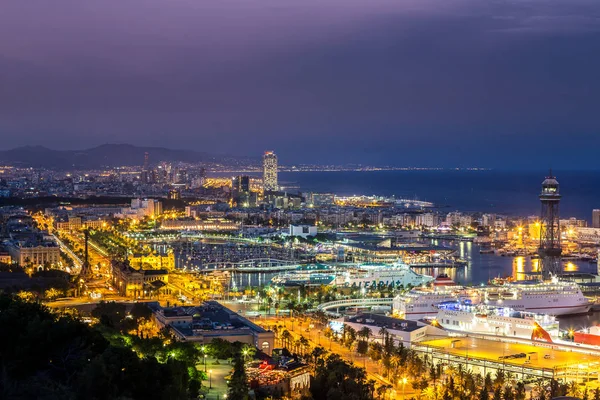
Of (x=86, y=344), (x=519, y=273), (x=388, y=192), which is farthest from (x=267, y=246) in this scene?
(x=388, y=192)

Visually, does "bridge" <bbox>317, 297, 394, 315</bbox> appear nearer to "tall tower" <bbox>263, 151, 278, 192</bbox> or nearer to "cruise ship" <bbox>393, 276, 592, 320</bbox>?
"cruise ship" <bbox>393, 276, 592, 320</bbox>

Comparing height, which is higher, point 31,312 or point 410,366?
point 31,312

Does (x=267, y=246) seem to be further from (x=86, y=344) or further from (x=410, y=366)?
(x=86, y=344)

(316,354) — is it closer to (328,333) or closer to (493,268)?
(328,333)

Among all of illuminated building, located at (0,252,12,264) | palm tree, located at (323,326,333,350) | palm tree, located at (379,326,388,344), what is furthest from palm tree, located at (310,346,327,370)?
illuminated building, located at (0,252,12,264)

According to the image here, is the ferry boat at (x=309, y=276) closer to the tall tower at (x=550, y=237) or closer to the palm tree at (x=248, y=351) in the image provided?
the tall tower at (x=550, y=237)

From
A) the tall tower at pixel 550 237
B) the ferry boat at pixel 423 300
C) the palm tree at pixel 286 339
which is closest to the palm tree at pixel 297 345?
the palm tree at pixel 286 339

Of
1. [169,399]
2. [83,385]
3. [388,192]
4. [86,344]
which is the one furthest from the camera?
[388,192]
